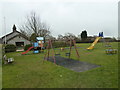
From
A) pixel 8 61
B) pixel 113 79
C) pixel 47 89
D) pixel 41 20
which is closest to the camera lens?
pixel 47 89

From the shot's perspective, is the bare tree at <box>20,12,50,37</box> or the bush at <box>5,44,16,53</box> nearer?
the bush at <box>5,44,16,53</box>

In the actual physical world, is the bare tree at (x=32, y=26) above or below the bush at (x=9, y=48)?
above

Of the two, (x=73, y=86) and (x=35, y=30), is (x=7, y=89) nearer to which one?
(x=73, y=86)

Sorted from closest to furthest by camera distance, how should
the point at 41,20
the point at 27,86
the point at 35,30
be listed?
the point at 27,86, the point at 35,30, the point at 41,20

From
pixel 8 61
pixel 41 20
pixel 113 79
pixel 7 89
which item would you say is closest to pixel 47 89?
pixel 7 89

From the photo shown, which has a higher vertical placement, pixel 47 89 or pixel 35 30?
pixel 35 30

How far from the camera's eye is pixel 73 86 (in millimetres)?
3564

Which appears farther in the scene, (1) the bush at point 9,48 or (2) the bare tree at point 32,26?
(2) the bare tree at point 32,26

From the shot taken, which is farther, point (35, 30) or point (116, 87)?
point (35, 30)

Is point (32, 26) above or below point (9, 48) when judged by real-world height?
above

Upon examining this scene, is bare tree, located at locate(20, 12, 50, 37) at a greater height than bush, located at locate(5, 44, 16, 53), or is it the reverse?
bare tree, located at locate(20, 12, 50, 37)

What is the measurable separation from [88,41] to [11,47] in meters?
26.1

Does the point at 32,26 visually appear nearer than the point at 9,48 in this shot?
No

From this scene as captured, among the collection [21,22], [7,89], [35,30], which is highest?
[21,22]
